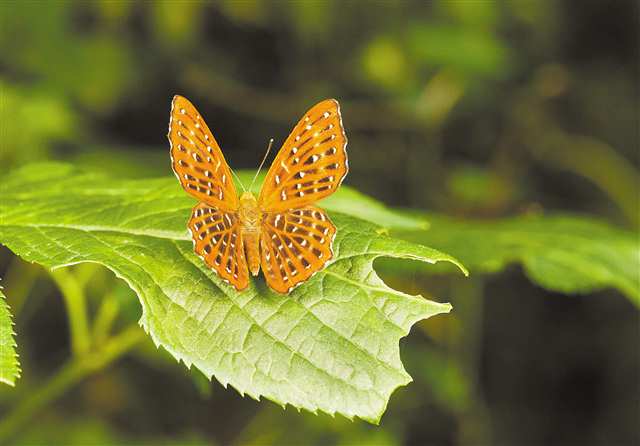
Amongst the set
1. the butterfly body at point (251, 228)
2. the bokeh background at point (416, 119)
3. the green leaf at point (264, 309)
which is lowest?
the bokeh background at point (416, 119)

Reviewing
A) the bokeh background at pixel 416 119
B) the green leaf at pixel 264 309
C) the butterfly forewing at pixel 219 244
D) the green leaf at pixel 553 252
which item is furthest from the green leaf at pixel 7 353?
the bokeh background at pixel 416 119

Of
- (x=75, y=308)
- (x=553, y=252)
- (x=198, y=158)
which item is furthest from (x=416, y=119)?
(x=198, y=158)

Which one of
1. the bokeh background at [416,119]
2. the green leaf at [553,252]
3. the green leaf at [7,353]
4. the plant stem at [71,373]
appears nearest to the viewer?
the green leaf at [7,353]

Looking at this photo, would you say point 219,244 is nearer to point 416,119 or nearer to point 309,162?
point 309,162

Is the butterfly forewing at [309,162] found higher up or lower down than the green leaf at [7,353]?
higher up

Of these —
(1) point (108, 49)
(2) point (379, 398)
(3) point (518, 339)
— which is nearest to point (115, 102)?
(1) point (108, 49)

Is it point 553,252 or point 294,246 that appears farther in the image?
point 553,252

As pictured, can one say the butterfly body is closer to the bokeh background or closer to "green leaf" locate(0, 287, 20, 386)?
"green leaf" locate(0, 287, 20, 386)

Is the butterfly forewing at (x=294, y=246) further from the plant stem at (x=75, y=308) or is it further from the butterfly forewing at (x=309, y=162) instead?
Result: the plant stem at (x=75, y=308)
